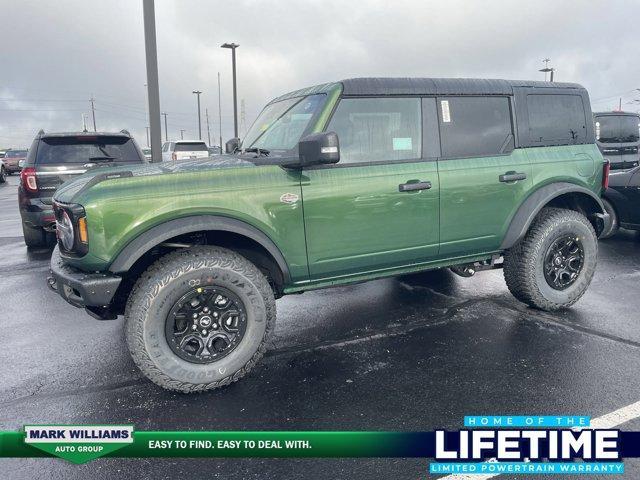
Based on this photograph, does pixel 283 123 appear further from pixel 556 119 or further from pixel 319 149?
pixel 556 119

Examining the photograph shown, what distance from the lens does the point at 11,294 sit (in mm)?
5375

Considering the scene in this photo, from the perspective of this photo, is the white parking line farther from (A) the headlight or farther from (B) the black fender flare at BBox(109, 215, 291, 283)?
(A) the headlight

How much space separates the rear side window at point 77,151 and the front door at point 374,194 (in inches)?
169

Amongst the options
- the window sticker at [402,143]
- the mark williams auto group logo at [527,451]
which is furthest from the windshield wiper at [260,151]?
the mark williams auto group logo at [527,451]

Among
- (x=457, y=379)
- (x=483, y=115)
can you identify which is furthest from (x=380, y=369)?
(x=483, y=115)

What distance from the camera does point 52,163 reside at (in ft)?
20.8

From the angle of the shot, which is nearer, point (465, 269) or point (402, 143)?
point (402, 143)

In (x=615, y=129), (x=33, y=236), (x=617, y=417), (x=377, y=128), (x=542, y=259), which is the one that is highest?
(x=615, y=129)

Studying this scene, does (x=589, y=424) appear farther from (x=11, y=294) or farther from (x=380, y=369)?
(x=11, y=294)

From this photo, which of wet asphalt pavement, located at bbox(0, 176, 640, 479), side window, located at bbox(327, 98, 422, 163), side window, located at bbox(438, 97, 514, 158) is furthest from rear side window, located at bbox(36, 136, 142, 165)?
side window, located at bbox(438, 97, 514, 158)

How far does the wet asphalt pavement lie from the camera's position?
265 centimetres

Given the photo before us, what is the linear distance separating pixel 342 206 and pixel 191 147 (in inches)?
656

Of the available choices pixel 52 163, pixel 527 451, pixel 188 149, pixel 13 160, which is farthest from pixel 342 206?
pixel 13 160

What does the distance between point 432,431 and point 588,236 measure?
2.99 m
